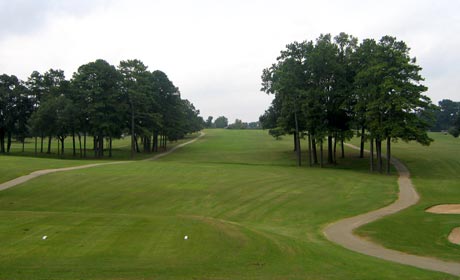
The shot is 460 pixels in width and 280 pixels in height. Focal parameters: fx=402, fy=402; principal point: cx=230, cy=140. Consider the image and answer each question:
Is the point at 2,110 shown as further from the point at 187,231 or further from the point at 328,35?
the point at 187,231

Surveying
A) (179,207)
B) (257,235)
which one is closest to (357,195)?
(179,207)

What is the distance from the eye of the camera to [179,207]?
27172 mm

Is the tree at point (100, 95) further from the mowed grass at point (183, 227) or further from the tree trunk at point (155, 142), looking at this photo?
the mowed grass at point (183, 227)

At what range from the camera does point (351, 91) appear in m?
52.2

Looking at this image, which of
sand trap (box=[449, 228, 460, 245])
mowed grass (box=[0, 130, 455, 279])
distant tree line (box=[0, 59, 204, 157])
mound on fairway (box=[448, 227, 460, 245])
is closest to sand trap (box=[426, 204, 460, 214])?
mowed grass (box=[0, 130, 455, 279])

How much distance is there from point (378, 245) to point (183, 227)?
8.76m

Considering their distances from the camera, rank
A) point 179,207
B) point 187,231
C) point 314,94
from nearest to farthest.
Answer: point 187,231 < point 179,207 < point 314,94

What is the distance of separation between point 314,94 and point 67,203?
35397 mm

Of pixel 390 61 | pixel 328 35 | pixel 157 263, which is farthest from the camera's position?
pixel 328 35

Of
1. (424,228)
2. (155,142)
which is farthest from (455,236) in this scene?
(155,142)

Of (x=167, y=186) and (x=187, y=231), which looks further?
(x=167, y=186)

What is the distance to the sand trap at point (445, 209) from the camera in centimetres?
2480

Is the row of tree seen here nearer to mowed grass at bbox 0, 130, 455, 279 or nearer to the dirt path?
mowed grass at bbox 0, 130, 455, 279

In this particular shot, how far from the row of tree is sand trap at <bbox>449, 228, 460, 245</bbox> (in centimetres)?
2763
